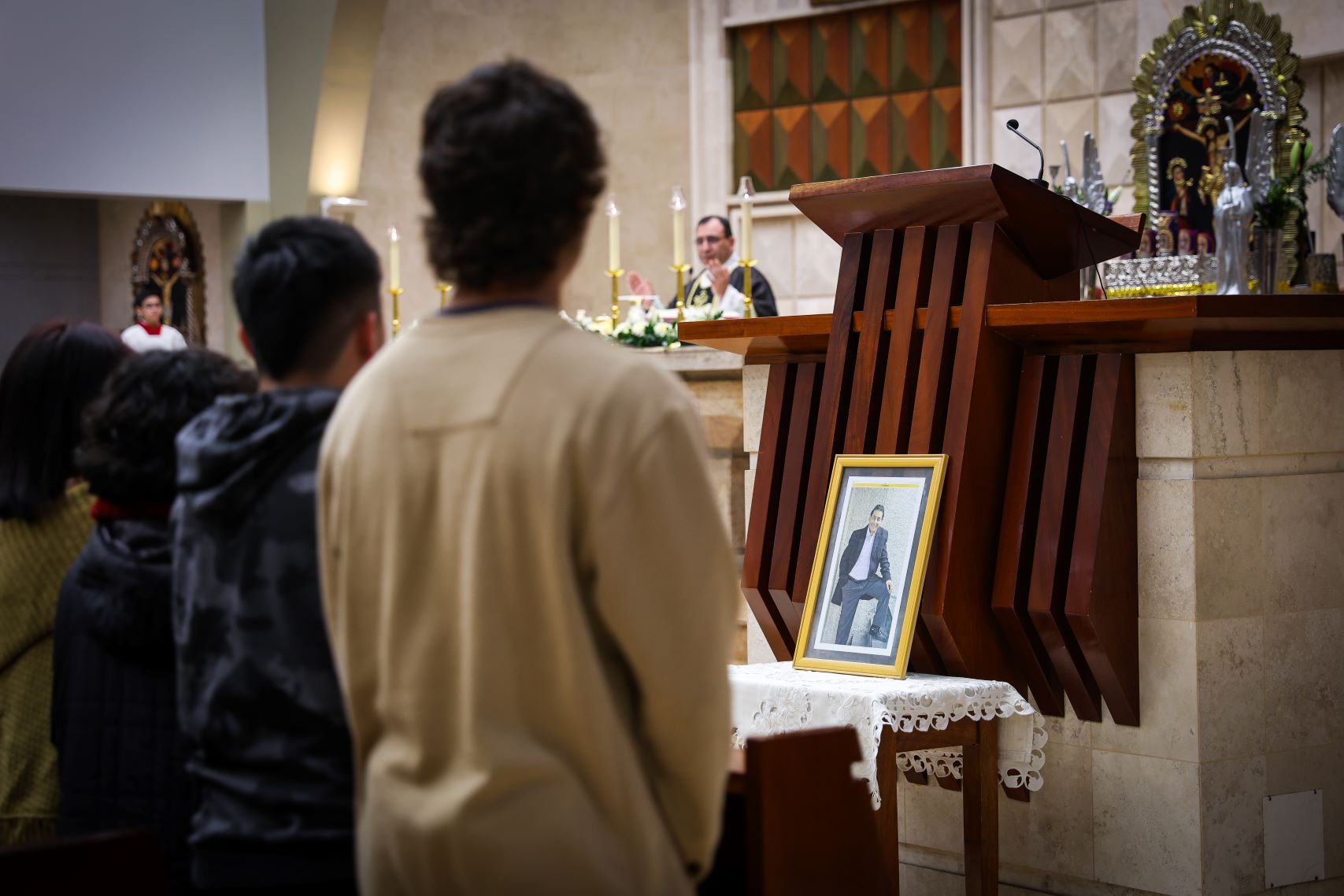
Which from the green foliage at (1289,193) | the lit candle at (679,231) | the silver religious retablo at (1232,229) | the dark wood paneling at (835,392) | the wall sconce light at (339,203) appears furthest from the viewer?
the wall sconce light at (339,203)

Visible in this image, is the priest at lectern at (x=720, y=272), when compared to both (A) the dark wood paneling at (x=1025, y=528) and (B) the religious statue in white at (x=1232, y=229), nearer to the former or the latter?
(B) the religious statue in white at (x=1232, y=229)

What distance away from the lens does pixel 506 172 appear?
1.49m

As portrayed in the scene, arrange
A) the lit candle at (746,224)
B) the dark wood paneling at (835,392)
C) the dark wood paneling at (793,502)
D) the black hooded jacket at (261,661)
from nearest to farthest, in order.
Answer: the black hooded jacket at (261,661) → the dark wood paneling at (835,392) → the dark wood paneling at (793,502) → the lit candle at (746,224)

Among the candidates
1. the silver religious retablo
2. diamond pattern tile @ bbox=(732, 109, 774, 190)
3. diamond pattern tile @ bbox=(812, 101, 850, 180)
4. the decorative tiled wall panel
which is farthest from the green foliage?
diamond pattern tile @ bbox=(732, 109, 774, 190)

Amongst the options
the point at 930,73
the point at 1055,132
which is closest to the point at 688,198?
the point at 930,73

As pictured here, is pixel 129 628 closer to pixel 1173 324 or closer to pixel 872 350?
pixel 872 350

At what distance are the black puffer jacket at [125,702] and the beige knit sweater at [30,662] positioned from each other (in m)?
0.26

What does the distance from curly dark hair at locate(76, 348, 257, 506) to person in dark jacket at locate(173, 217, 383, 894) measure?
0.29 meters

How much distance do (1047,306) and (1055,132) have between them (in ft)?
21.3

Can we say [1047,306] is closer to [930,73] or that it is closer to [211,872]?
[211,872]

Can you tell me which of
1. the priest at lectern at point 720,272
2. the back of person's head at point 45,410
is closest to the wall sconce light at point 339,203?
the priest at lectern at point 720,272

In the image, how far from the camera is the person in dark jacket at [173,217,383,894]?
5.65 ft

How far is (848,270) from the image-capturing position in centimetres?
378

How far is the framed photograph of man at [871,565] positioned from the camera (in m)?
3.42
